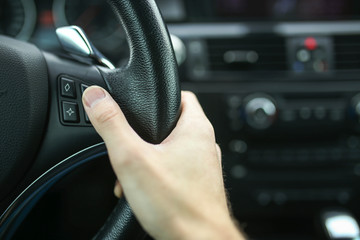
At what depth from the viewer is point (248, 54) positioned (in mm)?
1561

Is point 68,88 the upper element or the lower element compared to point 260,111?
lower

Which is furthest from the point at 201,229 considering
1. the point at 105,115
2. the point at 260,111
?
the point at 260,111

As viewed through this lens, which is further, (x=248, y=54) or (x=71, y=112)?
(x=248, y=54)

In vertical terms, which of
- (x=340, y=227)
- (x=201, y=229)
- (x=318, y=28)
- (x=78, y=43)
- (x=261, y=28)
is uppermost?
(x=318, y=28)

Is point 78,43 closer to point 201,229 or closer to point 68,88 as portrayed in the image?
point 68,88

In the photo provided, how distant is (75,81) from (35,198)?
18 centimetres

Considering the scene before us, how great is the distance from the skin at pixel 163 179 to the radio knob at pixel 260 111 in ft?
2.99

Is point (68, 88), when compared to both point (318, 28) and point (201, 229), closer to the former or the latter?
point (201, 229)

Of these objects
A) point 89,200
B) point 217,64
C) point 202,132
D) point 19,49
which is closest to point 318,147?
point 217,64

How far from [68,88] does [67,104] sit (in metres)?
0.02

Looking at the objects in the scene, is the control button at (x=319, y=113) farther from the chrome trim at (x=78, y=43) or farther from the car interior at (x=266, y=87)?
the chrome trim at (x=78, y=43)

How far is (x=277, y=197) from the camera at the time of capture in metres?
1.67

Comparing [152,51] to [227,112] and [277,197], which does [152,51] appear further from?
[277,197]

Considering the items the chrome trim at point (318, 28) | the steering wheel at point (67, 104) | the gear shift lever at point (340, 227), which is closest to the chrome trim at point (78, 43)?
the steering wheel at point (67, 104)
